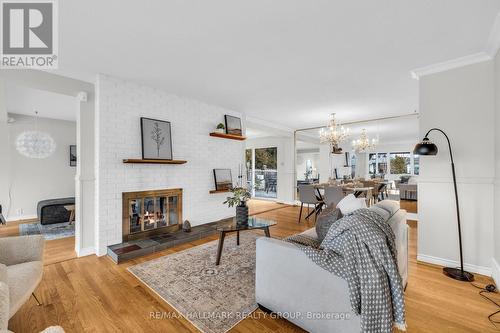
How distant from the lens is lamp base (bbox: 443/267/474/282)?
2.41 meters

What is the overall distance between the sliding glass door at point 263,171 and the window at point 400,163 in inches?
235

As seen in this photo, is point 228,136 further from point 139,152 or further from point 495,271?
point 495,271

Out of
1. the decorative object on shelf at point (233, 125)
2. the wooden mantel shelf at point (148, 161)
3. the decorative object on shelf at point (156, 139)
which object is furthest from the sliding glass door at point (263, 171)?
the decorative object on shelf at point (156, 139)

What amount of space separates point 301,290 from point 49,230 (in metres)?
4.83

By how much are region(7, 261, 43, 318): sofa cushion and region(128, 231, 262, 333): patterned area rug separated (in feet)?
2.99

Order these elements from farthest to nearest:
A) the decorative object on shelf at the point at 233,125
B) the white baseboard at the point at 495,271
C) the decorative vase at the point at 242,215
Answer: the decorative object on shelf at the point at 233,125 → the decorative vase at the point at 242,215 → the white baseboard at the point at 495,271

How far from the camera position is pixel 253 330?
1680mm

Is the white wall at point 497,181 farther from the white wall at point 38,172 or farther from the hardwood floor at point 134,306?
the white wall at point 38,172

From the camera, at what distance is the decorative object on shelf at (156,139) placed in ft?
11.2

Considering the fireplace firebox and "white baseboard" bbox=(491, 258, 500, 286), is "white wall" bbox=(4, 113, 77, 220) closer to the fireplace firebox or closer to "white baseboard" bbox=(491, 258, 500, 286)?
the fireplace firebox

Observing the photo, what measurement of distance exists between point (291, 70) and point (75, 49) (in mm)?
2445

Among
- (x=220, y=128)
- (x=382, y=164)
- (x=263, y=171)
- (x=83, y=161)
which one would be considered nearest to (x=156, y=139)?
(x=83, y=161)

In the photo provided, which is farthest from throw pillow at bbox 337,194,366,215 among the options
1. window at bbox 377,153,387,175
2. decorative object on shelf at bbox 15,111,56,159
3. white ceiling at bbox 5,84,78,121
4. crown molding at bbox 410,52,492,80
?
window at bbox 377,153,387,175

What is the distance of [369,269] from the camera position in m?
1.28
